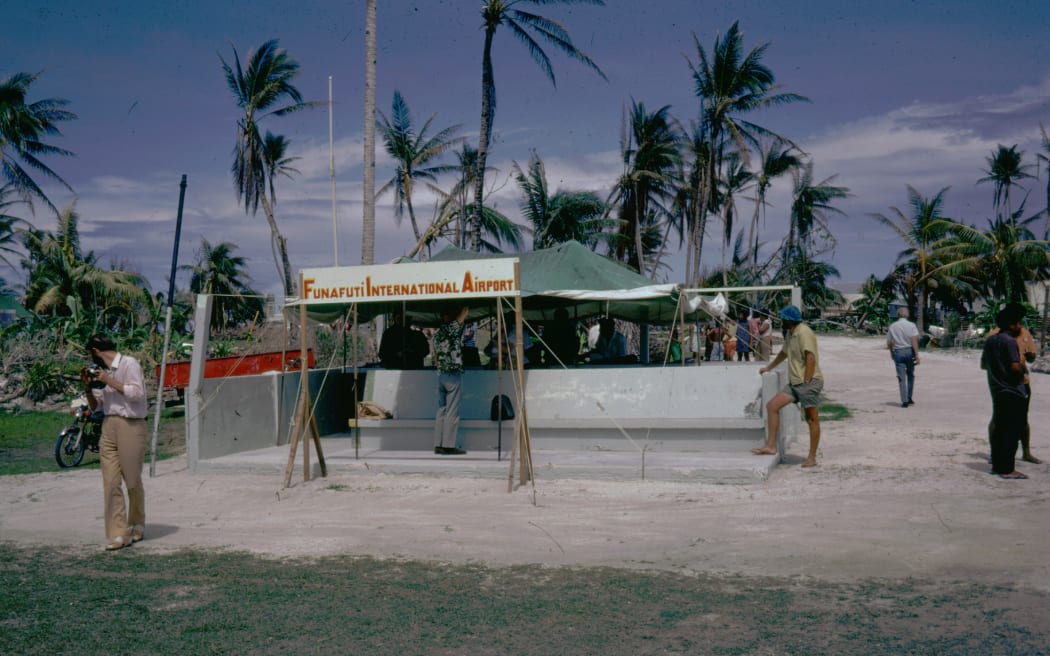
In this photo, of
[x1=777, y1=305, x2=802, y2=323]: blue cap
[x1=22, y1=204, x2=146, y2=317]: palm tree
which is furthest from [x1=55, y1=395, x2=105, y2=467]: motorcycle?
[x1=22, y1=204, x2=146, y2=317]: palm tree

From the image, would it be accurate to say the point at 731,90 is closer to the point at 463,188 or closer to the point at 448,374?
the point at 463,188

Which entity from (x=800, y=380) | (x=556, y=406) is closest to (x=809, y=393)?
(x=800, y=380)

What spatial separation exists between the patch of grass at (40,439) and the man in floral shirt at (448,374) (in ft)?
15.3

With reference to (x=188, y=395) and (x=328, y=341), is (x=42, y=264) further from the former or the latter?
(x=188, y=395)

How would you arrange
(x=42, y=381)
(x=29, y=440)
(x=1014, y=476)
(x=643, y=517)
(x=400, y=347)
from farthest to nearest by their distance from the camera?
(x=42, y=381), (x=29, y=440), (x=400, y=347), (x=1014, y=476), (x=643, y=517)

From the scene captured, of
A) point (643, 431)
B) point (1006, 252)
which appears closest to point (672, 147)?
point (1006, 252)

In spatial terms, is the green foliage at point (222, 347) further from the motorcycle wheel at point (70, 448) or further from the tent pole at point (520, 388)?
the tent pole at point (520, 388)

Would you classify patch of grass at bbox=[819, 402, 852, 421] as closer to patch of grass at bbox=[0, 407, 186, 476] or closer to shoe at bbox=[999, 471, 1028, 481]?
shoe at bbox=[999, 471, 1028, 481]

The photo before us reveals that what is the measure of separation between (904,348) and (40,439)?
14.9m

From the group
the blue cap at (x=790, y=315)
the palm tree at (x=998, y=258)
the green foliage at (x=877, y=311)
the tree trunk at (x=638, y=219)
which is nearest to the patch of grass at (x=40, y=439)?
the blue cap at (x=790, y=315)

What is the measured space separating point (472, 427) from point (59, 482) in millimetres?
4964

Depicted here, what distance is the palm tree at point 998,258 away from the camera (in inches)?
1375

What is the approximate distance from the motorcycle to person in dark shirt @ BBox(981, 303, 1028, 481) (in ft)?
34.9

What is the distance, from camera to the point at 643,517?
8.13 meters
